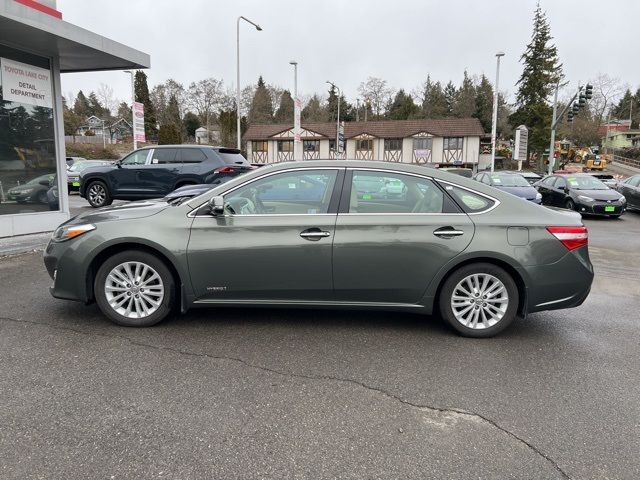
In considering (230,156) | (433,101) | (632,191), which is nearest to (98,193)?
(230,156)

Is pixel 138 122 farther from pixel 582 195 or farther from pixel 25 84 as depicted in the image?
pixel 582 195

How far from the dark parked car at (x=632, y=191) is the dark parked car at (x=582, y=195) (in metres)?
0.96

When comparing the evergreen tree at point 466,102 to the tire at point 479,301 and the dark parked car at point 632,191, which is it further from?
the tire at point 479,301

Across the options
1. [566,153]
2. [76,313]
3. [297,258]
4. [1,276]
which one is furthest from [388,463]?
[566,153]

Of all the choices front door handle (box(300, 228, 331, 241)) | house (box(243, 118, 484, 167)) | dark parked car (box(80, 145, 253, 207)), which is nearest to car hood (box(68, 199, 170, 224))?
Result: front door handle (box(300, 228, 331, 241))

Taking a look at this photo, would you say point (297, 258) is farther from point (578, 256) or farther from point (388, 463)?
point (578, 256)

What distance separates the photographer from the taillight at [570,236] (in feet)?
13.8

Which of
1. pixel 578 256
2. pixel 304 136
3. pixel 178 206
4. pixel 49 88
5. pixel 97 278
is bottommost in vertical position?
pixel 97 278

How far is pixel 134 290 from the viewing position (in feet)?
14.3

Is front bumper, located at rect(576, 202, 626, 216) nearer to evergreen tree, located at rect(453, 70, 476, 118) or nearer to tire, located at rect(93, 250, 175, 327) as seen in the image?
tire, located at rect(93, 250, 175, 327)

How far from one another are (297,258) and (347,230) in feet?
1.68

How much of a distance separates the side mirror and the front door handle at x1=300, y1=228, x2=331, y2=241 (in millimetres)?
756

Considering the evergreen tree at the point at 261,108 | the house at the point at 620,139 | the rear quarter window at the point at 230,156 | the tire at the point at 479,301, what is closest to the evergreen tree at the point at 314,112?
the evergreen tree at the point at 261,108

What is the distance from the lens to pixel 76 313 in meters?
4.77
